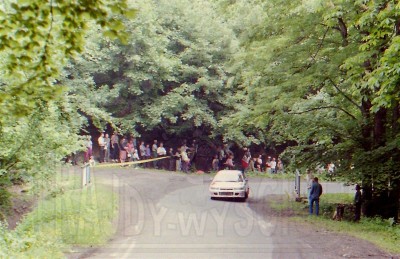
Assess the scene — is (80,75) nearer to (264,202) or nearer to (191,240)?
(264,202)

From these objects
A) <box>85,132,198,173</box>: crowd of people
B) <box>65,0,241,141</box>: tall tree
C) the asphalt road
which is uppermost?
<box>65,0,241,141</box>: tall tree

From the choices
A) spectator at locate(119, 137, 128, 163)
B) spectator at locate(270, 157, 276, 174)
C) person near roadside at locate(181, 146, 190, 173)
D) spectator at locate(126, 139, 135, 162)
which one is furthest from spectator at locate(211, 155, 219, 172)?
spectator at locate(119, 137, 128, 163)

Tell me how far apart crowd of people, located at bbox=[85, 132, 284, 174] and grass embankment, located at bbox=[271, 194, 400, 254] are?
11442 mm

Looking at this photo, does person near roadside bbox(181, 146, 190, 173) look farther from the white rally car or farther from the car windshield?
the white rally car

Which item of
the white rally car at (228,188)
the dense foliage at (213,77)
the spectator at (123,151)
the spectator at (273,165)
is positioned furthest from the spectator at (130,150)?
the spectator at (273,165)

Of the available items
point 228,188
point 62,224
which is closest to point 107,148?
point 228,188

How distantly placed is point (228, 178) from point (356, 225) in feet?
25.3

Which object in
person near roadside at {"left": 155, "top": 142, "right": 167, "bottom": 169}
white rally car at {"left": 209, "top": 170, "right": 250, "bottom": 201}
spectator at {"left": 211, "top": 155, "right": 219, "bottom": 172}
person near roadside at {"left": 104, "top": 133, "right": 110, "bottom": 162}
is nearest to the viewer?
white rally car at {"left": 209, "top": 170, "right": 250, "bottom": 201}

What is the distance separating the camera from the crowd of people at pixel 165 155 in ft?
103

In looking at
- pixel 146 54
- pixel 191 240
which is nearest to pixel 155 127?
pixel 146 54

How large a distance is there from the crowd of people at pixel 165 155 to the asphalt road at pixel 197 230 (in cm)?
525

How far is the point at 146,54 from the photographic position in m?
32.9

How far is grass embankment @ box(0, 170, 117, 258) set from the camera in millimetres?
11188

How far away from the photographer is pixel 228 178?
23.7 meters
